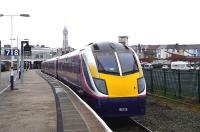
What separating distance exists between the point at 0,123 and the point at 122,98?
14.6 ft

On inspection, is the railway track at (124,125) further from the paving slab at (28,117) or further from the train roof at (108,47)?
the train roof at (108,47)

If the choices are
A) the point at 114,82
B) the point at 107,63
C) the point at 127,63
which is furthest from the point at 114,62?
the point at 114,82

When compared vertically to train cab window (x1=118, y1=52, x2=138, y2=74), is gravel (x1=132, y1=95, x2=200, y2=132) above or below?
below

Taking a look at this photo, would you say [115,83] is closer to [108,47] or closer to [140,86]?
[140,86]

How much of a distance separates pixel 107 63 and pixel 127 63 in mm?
767

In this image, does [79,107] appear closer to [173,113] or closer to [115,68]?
[115,68]

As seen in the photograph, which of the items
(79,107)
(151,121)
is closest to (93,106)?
(79,107)

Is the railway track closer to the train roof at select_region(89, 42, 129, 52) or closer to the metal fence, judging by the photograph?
the train roof at select_region(89, 42, 129, 52)

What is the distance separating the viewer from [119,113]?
1631 cm

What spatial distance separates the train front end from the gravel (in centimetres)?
134

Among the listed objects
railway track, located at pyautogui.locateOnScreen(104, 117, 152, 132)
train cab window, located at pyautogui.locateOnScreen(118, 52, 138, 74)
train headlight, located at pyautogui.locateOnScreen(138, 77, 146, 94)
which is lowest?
railway track, located at pyautogui.locateOnScreen(104, 117, 152, 132)

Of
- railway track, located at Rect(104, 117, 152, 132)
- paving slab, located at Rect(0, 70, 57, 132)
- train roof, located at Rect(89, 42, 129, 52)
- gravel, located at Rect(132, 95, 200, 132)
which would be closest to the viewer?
paving slab, located at Rect(0, 70, 57, 132)

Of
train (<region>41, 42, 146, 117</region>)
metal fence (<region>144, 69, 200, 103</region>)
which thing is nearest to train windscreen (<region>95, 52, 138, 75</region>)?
train (<region>41, 42, 146, 117</region>)

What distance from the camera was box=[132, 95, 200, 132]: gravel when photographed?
1678cm
